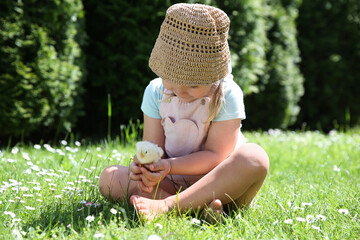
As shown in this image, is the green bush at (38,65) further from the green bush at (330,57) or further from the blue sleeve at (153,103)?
the green bush at (330,57)

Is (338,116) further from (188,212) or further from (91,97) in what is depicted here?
(188,212)

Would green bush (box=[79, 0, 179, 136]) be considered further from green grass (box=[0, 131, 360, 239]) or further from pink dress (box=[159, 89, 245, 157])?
pink dress (box=[159, 89, 245, 157])

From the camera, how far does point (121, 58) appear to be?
15.7 feet

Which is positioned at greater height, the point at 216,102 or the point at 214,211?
the point at 216,102

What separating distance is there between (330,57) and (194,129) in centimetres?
519

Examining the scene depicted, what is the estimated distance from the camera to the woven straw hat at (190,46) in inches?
81.7

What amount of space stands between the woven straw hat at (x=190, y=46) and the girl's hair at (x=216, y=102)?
0.15 metres

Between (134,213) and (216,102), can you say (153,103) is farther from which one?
(134,213)

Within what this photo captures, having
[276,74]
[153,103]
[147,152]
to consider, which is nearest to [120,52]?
[276,74]

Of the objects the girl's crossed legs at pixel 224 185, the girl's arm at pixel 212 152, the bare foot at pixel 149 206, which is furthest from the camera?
the girl's arm at pixel 212 152

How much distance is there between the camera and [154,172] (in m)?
2.17

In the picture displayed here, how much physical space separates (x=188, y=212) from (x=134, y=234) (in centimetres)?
38

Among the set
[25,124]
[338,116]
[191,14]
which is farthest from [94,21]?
[338,116]

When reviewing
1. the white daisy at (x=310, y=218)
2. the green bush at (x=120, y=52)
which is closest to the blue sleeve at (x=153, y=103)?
the white daisy at (x=310, y=218)
